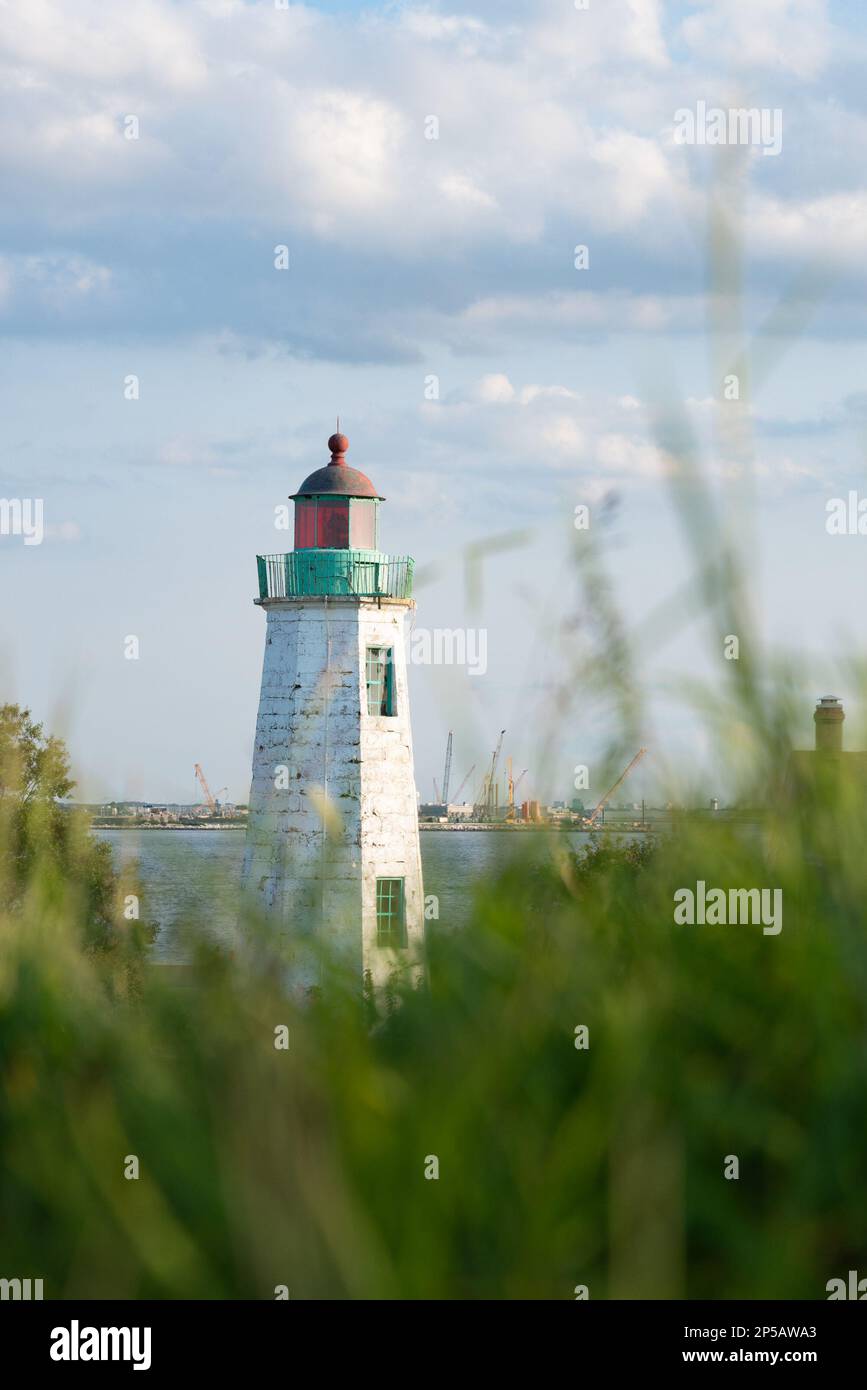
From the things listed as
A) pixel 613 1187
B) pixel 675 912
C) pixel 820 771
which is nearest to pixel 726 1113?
pixel 613 1187

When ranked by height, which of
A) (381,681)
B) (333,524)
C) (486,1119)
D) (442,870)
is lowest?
(486,1119)

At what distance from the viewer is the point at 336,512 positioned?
84.9 feet

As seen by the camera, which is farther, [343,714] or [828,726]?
[343,714]

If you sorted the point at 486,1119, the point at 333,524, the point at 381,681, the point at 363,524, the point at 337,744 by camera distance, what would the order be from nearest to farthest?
the point at 486,1119 → the point at 337,744 → the point at 381,681 → the point at 333,524 → the point at 363,524

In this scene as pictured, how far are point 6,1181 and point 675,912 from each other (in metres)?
1.16

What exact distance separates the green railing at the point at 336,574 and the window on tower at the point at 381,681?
0.93 m

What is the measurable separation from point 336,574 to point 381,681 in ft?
6.30

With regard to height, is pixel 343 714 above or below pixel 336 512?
below

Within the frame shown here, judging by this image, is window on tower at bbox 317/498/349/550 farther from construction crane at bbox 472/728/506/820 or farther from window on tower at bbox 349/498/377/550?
construction crane at bbox 472/728/506/820

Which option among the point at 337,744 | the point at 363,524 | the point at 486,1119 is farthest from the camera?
the point at 363,524

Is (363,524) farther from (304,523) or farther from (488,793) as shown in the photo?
(488,793)

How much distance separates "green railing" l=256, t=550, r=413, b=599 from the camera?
81.9 ft

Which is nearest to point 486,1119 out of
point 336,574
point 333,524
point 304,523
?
point 336,574

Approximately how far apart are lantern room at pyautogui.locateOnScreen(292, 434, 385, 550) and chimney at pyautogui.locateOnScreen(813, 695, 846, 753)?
894 inches
